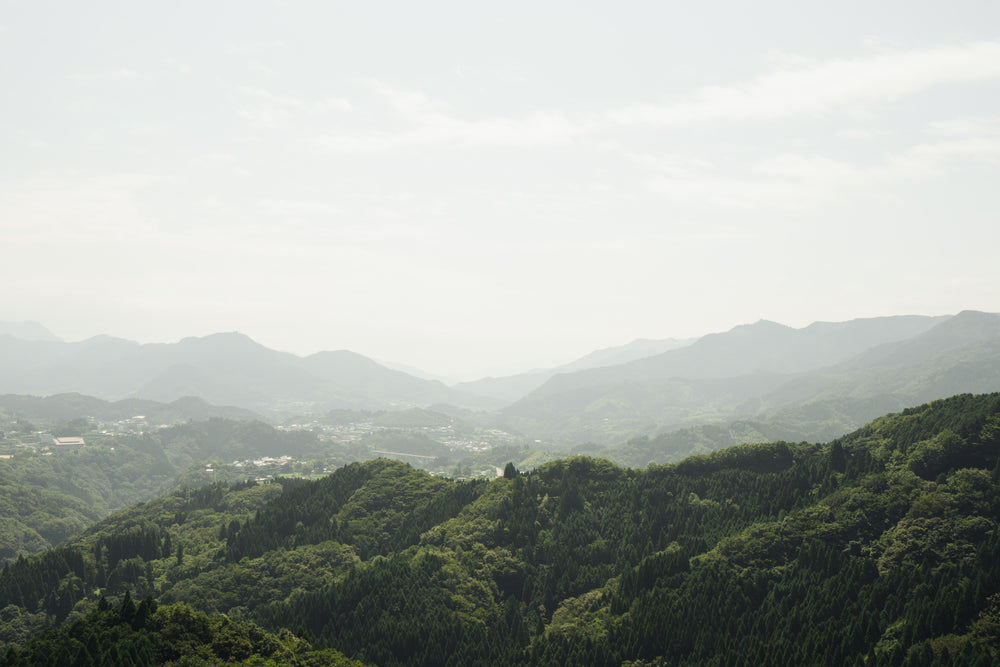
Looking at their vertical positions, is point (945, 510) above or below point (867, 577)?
above

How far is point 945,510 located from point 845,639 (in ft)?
113

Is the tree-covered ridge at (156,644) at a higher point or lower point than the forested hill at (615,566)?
higher

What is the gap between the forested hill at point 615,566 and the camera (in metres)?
80.2

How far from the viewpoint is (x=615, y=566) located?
116812 mm

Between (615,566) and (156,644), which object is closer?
(156,644)

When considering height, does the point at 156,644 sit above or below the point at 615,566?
above

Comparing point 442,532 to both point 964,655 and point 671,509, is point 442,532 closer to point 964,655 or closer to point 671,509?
point 671,509

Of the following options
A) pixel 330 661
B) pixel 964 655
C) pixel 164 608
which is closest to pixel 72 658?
pixel 164 608

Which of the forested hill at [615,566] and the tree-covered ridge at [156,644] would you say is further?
the forested hill at [615,566]

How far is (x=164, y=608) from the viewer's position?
75562 mm

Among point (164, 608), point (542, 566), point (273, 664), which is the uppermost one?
point (164, 608)

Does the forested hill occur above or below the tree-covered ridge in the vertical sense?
below

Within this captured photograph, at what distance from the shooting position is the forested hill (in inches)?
3159

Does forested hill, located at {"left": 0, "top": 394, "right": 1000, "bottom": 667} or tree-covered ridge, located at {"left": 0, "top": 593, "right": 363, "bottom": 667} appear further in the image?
forested hill, located at {"left": 0, "top": 394, "right": 1000, "bottom": 667}
